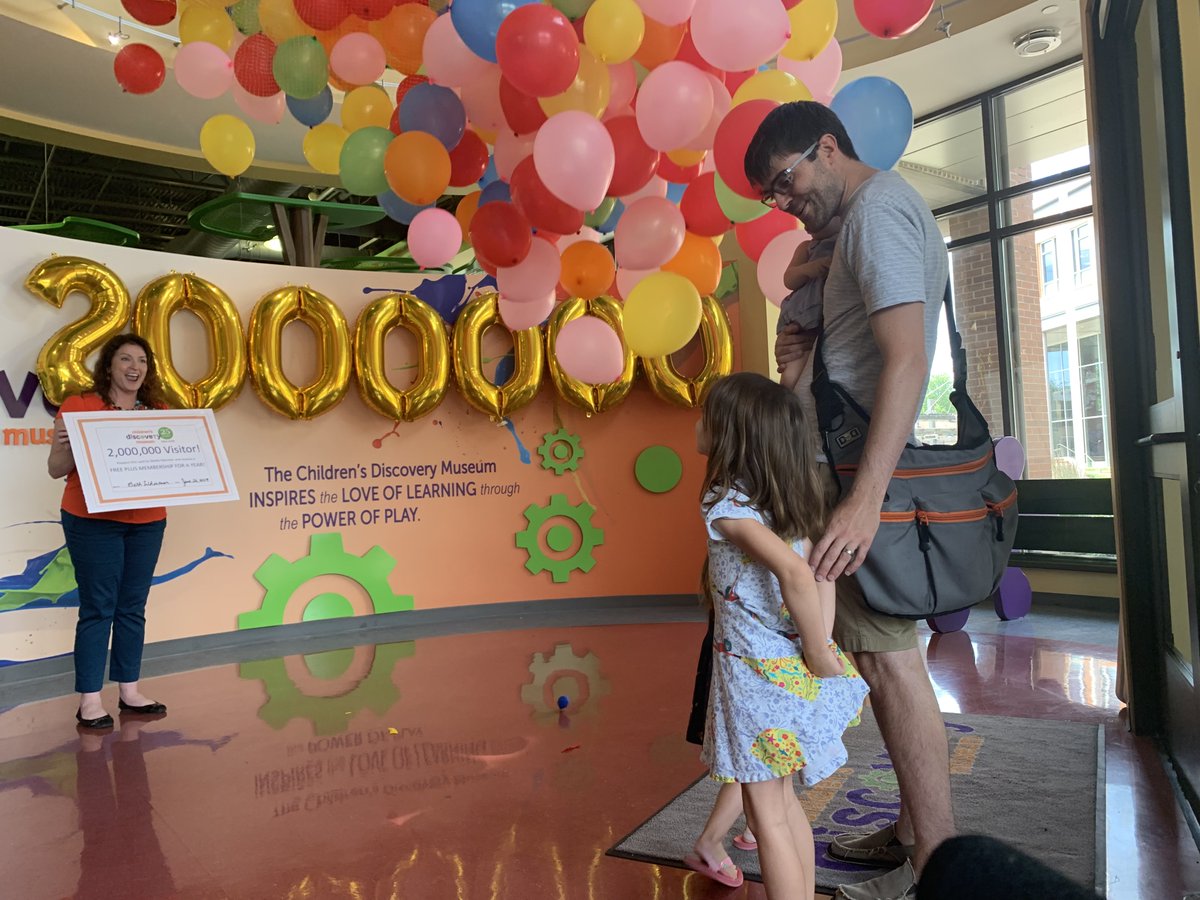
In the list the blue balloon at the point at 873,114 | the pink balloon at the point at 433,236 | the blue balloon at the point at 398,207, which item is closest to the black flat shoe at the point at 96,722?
the pink balloon at the point at 433,236

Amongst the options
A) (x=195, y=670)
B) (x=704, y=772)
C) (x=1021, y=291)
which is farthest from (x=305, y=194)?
(x=704, y=772)

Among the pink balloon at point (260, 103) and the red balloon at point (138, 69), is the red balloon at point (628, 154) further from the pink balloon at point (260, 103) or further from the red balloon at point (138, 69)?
the red balloon at point (138, 69)

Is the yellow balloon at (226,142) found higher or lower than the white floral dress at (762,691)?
higher

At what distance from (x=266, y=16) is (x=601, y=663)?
2.81 metres

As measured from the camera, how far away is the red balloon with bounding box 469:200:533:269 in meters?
2.83

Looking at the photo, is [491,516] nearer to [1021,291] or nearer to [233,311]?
[233,311]

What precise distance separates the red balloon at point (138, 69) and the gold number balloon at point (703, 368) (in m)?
2.93

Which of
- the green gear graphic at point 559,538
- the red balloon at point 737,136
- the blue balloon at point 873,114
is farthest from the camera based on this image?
the green gear graphic at point 559,538

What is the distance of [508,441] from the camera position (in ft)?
17.8

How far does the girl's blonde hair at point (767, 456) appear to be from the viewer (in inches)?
57.9

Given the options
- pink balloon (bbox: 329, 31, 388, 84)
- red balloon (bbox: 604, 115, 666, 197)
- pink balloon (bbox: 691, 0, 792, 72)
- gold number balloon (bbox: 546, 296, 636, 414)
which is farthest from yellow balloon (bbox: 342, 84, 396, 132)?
gold number balloon (bbox: 546, 296, 636, 414)

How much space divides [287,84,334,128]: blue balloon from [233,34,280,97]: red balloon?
19 cm

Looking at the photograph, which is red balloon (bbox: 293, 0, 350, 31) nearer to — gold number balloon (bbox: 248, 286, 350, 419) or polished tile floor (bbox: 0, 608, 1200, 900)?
gold number balloon (bbox: 248, 286, 350, 419)

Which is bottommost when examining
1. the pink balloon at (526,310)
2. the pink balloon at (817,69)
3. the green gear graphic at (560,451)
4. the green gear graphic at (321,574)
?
the green gear graphic at (321,574)
